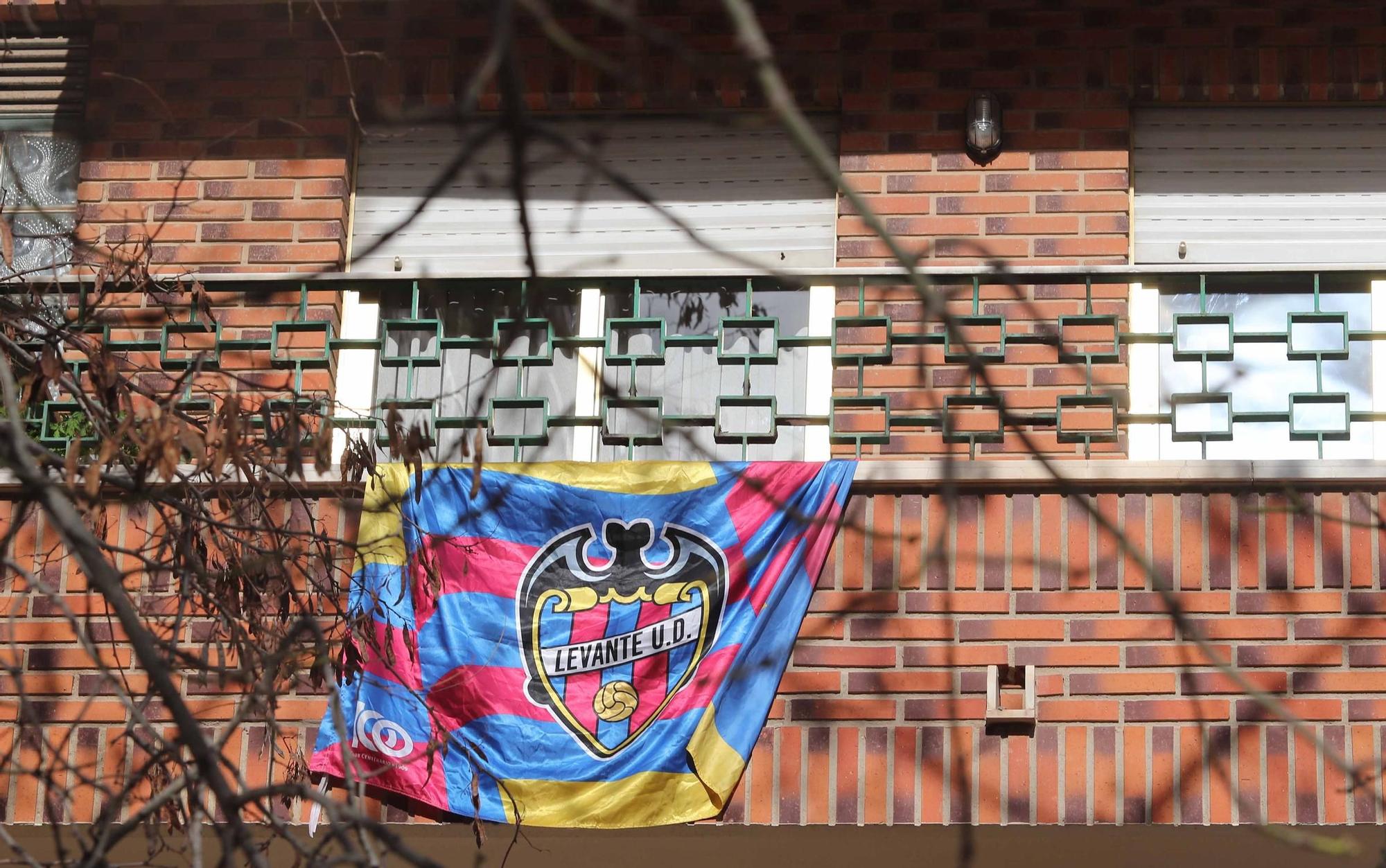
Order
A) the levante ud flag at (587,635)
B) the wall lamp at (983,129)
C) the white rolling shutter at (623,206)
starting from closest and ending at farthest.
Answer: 1. the levante ud flag at (587,635)
2. the wall lamp at (983,129)
3. the white rolling shutter at (623,206)

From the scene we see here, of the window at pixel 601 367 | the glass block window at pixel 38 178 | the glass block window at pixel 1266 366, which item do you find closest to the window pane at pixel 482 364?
the window at pixel 601 367

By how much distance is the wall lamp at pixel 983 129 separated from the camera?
7.34 meters

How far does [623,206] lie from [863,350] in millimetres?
1335

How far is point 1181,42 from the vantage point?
7.51 m

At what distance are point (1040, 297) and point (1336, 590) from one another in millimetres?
1737

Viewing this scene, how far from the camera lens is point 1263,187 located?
24.4 feet

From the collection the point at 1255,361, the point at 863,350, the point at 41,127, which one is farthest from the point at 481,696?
the point at 41,127

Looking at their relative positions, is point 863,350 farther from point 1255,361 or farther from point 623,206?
point 1255,361

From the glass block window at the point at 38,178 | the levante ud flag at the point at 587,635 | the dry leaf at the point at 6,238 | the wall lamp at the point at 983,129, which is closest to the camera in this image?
the dry leaf at the point at 6,238

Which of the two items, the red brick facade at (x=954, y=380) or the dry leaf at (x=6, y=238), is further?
the red brick facade at (x=954, y=380)

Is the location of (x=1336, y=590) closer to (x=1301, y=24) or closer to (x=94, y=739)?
(x=1301, y=24)

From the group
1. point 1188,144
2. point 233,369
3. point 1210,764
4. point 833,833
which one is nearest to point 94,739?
point 233,369

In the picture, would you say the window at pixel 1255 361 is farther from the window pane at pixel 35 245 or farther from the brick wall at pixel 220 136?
the window pane at pixel 35 245

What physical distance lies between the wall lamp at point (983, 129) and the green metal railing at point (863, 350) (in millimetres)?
729
